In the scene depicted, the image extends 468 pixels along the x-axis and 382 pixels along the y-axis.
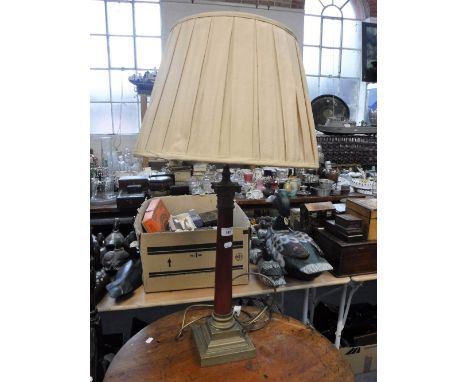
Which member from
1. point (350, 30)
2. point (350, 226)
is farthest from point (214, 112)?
point (350, 30)

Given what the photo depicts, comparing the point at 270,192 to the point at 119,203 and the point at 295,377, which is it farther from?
the point at 295,377

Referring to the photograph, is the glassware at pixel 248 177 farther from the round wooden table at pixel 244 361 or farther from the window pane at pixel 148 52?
the window pane at pixel 148 52

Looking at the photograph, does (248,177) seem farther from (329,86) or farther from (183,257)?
(329,86)

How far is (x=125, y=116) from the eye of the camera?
3.93 m

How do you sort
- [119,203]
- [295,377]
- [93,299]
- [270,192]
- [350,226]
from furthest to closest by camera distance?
[270,192], [119,203], [350,226], [93,299], [295,377]

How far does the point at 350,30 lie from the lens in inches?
178

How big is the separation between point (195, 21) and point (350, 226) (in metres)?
0.94

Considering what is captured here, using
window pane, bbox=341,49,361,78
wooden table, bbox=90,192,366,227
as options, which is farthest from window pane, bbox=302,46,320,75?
wooden table, bbox=90,192,366,227

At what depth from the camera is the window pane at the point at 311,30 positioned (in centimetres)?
430

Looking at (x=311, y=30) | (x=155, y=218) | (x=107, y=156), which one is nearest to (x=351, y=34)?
(x=311, y=30)

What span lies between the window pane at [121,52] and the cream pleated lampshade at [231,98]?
12.0 ft

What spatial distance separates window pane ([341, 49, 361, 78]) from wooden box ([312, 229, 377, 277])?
392cm

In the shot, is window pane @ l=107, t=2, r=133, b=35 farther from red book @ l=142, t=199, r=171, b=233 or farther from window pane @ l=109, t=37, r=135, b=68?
red book @ l=142, t=199, r=171, b=233

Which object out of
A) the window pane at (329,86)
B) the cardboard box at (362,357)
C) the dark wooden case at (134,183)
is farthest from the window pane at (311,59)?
the cardboard box at (362,357)
